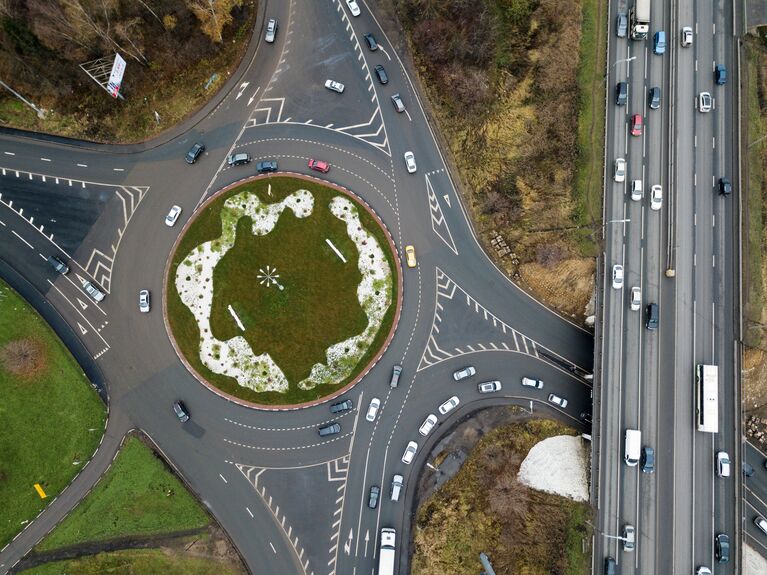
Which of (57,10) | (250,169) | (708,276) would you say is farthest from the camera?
(250,169)

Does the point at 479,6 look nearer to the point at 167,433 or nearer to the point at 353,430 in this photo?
the point at 353,430

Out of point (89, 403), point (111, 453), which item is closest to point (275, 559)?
point (111, 453)

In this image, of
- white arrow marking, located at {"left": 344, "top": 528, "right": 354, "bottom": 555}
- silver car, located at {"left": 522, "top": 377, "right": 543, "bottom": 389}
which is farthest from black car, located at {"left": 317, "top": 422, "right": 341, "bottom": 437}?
silver car, located at {"left": 522, "top": 377, "right": 543, "bottom": 389}

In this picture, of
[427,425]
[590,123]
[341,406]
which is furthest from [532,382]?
[590,123]

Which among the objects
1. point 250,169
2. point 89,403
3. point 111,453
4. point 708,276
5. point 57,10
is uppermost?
point 57,10

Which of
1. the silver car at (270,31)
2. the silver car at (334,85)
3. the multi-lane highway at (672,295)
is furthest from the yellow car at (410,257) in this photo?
the silver car at (270,31)

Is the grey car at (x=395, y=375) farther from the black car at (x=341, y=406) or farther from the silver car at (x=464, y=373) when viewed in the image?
the silver car at (x=464, y=373)
